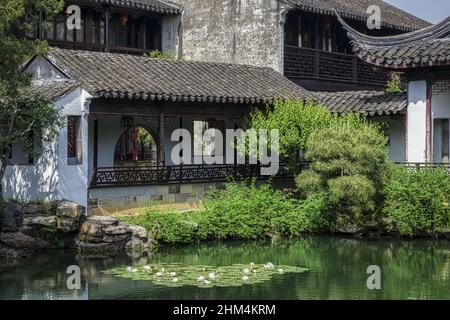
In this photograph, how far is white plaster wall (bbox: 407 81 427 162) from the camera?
68.8ft

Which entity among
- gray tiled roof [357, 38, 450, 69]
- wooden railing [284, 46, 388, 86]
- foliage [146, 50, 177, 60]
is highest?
foliage [146, 50, 177, 60]

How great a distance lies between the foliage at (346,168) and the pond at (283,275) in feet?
2.79

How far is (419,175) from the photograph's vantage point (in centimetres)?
1881

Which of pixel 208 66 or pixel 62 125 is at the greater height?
pixel 208 66

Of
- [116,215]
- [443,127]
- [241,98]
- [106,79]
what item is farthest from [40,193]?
[443,127]

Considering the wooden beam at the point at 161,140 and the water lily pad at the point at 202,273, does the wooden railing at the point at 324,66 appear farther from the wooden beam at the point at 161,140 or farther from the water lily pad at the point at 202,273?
the water lily pad at the point at 202,273

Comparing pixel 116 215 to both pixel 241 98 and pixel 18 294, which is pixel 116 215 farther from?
pixel 18 294

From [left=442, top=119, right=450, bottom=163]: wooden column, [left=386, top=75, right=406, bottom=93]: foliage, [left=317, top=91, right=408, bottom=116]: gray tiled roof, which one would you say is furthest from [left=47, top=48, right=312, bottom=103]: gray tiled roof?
[left=442, top=119, right=450, bottom=163]: wooden column

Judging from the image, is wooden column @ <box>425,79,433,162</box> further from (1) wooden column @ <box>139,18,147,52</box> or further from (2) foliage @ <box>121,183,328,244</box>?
(1) wooden column @ <box>139,18,147,52</box>

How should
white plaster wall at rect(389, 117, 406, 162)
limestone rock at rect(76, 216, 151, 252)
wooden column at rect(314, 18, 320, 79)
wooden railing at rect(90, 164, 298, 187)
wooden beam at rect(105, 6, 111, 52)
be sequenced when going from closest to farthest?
limestone rock at rect(76, 216, 151, 252)
wooden railing at rect(90, 164, 298, 187)
white plaster wall at rect(389, 117, 406, 162)
wooden beam at rect(105, 6, 111, 52)
wooden column at rect(314, 18, 320, 79)

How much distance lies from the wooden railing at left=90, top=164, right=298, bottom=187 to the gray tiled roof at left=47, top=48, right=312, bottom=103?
1715 millimetres

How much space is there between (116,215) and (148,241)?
175 cm

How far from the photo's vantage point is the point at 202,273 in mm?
13992

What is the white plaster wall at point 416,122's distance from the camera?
68.8 feet
